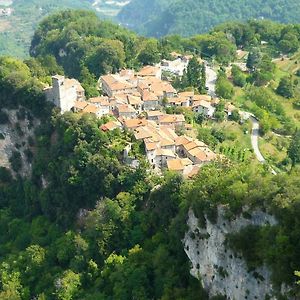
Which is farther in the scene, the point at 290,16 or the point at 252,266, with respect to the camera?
A: the point at 290,16

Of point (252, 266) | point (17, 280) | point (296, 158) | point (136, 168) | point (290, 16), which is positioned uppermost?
point (252, 266)

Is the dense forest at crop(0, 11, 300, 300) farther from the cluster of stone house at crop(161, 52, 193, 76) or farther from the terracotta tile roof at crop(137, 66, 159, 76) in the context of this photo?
the terracotta tile roof at crop(137, 66, 159, 76)

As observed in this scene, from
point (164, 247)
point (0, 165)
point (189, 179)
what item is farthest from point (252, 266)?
point (0, 165)

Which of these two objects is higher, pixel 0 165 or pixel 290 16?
pixel 0 165

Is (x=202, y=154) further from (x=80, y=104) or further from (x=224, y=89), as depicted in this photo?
(x=224, y=89)

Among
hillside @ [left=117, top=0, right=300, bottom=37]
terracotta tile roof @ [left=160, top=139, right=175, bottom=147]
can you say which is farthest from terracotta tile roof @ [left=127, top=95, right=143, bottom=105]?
hillside @ [left=117, top=0, right=300, bottom=37]

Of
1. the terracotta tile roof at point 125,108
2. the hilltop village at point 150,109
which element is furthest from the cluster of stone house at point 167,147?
the terracotta tile roof at point 125,108

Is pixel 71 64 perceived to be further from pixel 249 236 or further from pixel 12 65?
pixel 249 236

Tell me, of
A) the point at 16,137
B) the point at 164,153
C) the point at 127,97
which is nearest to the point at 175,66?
the point at 127,97
